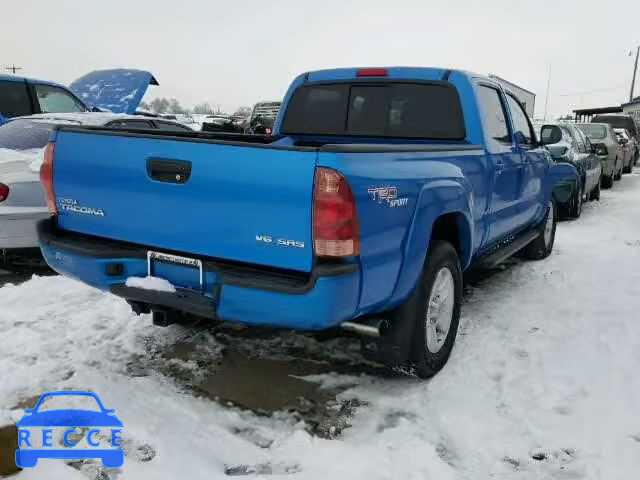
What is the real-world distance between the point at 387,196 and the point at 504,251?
2.73 m

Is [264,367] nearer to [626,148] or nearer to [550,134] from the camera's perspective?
[550,134]

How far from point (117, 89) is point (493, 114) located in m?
9.94

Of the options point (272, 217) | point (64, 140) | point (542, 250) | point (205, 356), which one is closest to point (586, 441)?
point (272, 217)

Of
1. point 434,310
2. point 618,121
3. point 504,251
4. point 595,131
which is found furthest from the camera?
point 618,121

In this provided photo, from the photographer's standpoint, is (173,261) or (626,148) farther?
(626,148)

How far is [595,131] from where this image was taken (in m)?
15.3

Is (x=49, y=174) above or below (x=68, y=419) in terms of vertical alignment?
above

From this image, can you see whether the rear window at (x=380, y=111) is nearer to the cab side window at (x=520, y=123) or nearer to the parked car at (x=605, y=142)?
the cab side window at (x=520, y=123)

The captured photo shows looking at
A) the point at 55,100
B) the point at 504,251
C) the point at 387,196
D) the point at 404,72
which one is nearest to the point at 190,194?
→ the point at 387,196

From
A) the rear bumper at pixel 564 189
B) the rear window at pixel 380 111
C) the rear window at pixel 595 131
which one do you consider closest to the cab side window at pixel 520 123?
the rear window at pixel 380 111

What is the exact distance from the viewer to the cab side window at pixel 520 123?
5.41 m

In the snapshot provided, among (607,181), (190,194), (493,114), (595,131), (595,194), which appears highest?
(493,114)

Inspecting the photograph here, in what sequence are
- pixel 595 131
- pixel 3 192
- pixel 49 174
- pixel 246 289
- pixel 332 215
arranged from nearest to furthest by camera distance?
pixel 332 215
pixel 246 289
pixel 49 174
pixel 3 192
pixel 595 131

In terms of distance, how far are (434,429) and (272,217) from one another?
1.43 metres
